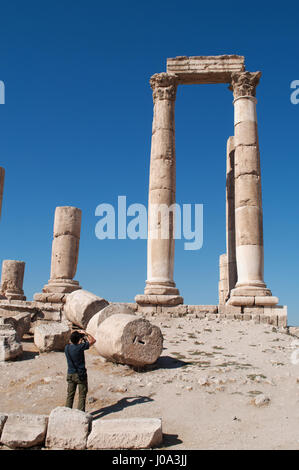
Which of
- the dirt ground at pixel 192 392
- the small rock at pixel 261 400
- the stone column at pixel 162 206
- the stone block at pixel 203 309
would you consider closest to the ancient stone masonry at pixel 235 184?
the stone column at pixel 162 206

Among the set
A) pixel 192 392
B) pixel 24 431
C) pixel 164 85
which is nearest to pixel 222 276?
pixel 164 85

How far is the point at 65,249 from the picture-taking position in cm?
1884

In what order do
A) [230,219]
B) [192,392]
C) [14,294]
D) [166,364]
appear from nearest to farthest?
[192,392] → [166,364] → [230,219] → [14,294]

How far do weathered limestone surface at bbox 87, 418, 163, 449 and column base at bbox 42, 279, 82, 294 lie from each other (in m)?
13.2

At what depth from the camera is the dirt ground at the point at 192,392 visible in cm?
587

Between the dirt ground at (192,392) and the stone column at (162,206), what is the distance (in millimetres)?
5977

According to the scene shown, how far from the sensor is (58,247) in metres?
18.9

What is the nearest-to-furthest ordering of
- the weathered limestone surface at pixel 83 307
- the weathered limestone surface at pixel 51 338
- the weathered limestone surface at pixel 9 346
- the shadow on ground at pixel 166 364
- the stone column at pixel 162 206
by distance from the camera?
the shadow on ground at pixel 166 364
the weathered limestone surface at pixel 9 346
the weathered limestone surface at pixel 51 338
the weathered limestone surface at pixel 83 307
the stone column at pixel 162 206

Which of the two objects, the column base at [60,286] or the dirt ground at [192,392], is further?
the column base at [60,286]

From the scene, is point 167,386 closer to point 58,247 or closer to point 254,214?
point 254,214

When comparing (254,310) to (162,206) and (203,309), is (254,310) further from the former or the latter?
(162,206)

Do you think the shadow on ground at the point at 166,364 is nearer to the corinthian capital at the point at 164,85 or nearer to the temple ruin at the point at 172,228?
the temple ruin at the point at 172,228

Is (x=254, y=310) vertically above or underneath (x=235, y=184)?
underneath

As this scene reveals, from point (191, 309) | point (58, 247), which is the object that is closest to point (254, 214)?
point (191, 309)
